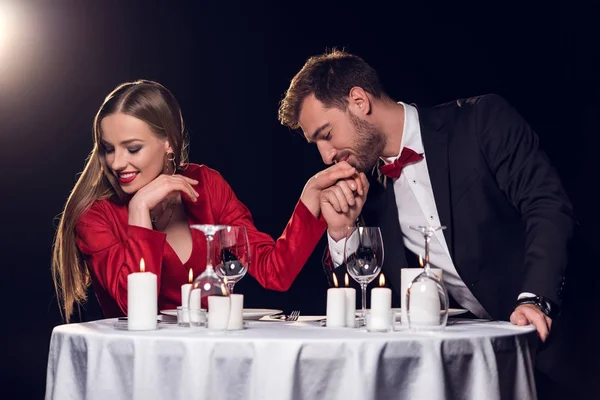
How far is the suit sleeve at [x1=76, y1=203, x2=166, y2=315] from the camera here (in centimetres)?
250

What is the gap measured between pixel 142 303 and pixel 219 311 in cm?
21

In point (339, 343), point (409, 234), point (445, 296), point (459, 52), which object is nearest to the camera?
point (339, 343)

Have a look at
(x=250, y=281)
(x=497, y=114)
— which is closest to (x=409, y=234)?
(x=497, y=114)

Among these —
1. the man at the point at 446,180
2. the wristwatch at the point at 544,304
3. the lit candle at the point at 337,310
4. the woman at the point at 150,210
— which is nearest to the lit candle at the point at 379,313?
the lit candle at the point at 337,310

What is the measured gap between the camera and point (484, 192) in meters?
2.71

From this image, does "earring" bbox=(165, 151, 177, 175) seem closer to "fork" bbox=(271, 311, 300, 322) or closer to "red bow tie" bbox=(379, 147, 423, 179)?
"red bow tie" bbox=(379, 147, 423, 179)

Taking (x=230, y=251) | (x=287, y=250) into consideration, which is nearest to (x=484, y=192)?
(x=287, y=250)

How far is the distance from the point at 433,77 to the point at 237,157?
1145mm

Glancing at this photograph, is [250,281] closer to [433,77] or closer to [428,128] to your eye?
[433,77]

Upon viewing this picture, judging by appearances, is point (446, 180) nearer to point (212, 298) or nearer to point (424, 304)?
point (424, 304)

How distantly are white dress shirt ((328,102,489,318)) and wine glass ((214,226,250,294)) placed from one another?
75 centimetres

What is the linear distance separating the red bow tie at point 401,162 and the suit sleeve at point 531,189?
0.24 m

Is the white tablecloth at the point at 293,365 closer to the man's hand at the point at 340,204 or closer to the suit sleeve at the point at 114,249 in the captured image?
the suit sleeve at the point at 114,249

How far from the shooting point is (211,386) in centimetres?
176
